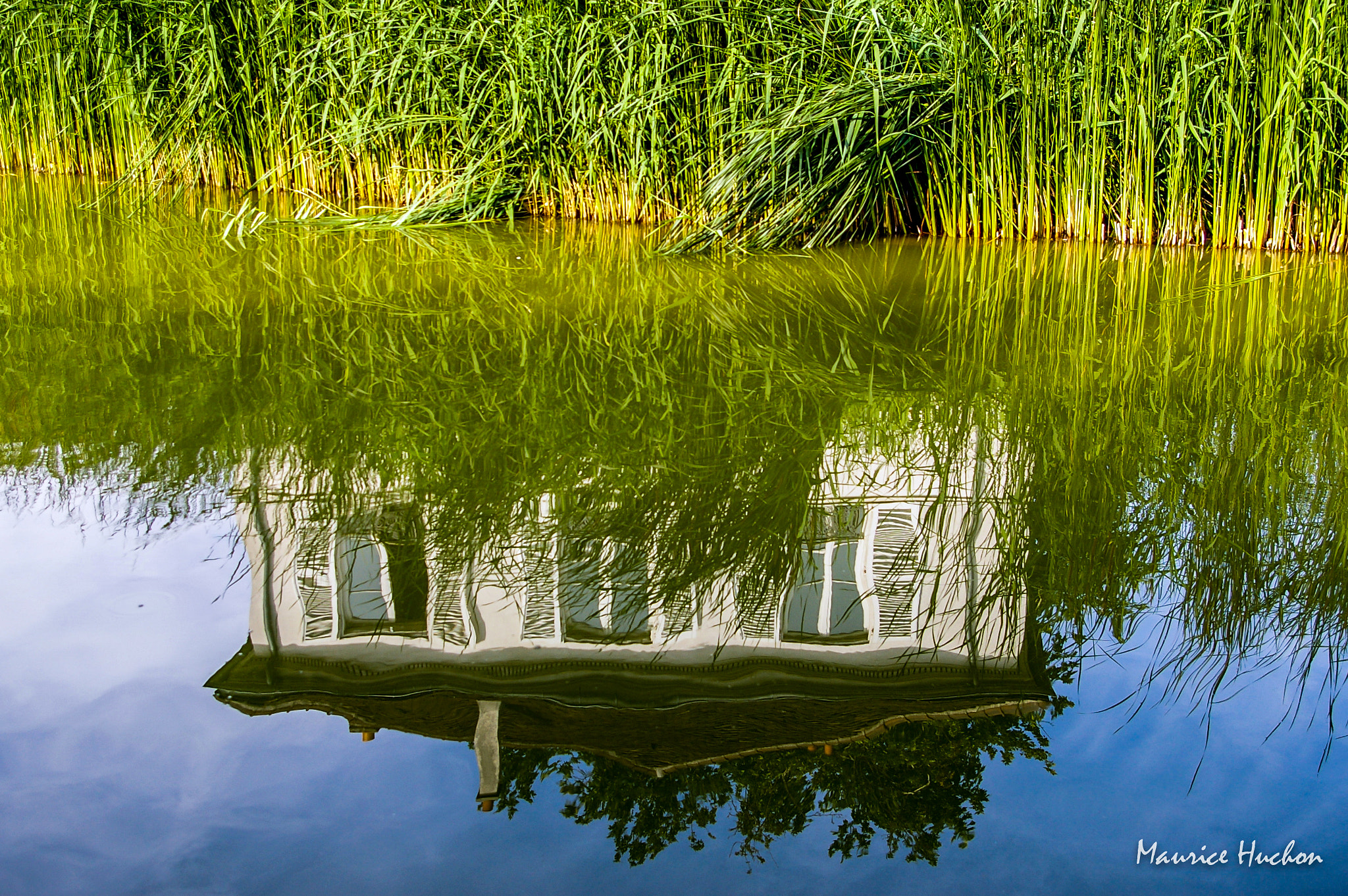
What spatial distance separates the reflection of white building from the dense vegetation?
2.56 metres

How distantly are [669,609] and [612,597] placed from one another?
9 centimetres

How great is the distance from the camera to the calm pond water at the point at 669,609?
1.27 meters

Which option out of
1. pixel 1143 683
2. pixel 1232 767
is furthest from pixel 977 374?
pixel 1232 767

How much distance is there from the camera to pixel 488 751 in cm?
140

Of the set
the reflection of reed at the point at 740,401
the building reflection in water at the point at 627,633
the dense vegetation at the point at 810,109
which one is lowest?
the building reflection in water at the point at 627,633

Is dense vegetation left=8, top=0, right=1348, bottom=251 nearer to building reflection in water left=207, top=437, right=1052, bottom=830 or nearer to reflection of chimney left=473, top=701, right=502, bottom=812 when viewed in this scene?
building reflection in water left=207, top=437, right=1052, bottom=830

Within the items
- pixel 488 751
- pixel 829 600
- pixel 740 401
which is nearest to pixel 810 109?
pixel 740 401

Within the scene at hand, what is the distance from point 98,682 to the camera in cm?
155

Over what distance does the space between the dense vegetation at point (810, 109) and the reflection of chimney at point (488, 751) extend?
2.99 meters
